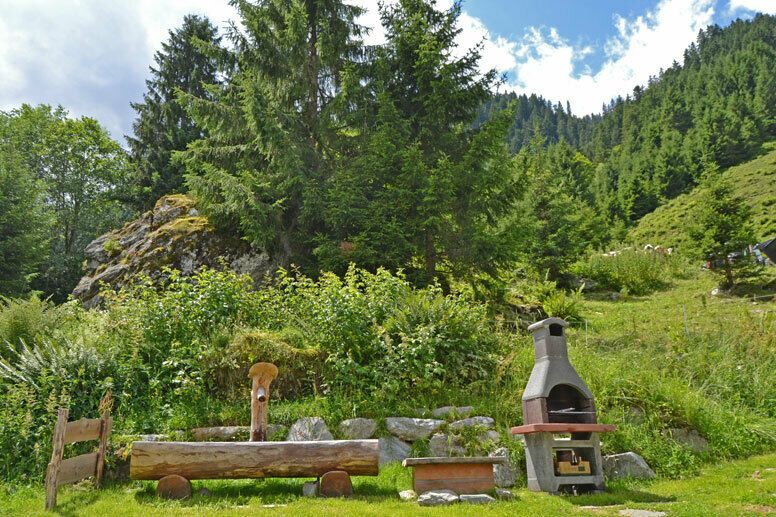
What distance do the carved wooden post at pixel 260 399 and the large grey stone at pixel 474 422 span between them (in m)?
2.39

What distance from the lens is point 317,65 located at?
13.2 m

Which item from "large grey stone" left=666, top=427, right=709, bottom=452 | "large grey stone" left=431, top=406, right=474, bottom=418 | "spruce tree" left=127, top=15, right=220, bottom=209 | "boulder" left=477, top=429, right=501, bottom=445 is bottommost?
"large grey stone" left=666, top=427, right=709, bottom=452

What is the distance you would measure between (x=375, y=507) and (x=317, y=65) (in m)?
11.4

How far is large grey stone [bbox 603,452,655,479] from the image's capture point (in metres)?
6.21

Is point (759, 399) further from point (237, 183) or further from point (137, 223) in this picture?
point (137, 223)

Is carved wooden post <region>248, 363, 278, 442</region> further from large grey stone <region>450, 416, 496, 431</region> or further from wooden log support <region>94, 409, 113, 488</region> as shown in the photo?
large grey stone <region>450, 416, 496, 431</region>

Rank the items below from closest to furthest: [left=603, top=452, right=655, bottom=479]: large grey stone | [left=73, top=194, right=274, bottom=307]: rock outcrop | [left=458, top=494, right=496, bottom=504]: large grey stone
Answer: [left=458, top=494, right=496, bottom=504]: large grey stone < [left=603, top=452, right=655, bottom=479]: large grey stone < [left=73, top=194, right=274, bottom=307]: rock outcrop

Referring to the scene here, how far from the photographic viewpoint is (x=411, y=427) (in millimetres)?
6520

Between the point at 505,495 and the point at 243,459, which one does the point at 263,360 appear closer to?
the point at 243,459

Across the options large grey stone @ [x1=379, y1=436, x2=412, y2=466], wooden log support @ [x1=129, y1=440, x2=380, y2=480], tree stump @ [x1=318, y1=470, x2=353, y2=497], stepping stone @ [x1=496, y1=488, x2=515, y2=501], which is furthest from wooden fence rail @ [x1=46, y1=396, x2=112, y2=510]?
stepping stone @ [x1=496, y1=488, x2=515, y2=501]

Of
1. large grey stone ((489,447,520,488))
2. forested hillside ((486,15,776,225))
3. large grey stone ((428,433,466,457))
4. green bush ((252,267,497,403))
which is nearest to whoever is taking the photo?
large grey stone ((489,447,520,488))

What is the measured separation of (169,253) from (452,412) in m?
8.98

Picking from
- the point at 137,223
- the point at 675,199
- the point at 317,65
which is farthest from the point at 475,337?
the point at 675,199

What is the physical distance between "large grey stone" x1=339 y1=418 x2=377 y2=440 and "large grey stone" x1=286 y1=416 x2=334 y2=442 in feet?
0.61
